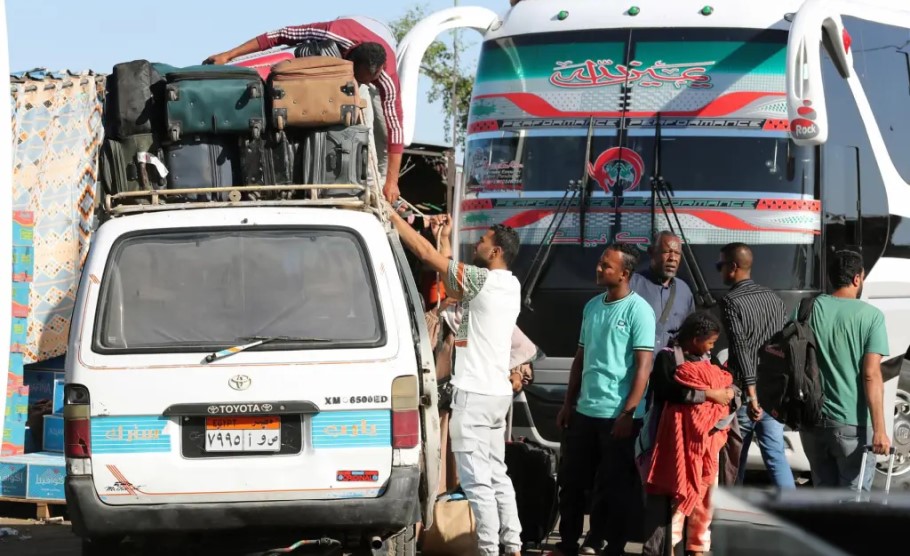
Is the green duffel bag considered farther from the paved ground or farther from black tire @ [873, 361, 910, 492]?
black tire @ [873, 361, 910, 492]

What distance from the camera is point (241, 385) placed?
7148 millimetres

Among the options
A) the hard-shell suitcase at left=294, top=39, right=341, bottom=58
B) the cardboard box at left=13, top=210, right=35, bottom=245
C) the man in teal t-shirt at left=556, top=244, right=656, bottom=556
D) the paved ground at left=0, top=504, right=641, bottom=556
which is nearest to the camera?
the man in teal t-shirt at left=556, top=244, right=656, bottom=556

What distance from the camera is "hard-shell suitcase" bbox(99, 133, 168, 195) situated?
8203 millimetres

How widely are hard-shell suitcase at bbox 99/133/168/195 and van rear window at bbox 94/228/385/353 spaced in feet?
2.89

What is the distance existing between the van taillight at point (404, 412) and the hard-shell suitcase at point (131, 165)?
1.95 m

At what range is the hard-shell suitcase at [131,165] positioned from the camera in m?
8.20

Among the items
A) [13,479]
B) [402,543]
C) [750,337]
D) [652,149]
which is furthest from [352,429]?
[13,479]

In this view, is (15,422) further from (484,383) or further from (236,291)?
(236,291)

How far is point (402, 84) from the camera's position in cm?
1064

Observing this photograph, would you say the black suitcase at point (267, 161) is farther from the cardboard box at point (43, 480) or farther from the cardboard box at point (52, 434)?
the cardboard box at point (52, 434)

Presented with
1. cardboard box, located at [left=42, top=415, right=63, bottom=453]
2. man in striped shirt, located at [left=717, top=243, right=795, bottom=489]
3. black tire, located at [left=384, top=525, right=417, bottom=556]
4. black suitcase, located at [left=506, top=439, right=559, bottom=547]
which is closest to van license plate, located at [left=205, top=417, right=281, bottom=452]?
black tire, located at [left=384, top=525, right=417, bottom=556]

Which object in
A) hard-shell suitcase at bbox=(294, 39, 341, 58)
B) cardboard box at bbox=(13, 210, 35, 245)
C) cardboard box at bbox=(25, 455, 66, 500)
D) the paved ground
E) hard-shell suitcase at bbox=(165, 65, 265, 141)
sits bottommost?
the paved ground

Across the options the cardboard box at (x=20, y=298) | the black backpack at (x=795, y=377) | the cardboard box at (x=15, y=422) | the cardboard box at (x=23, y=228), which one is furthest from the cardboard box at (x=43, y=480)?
the black backpack at (x=795, y=377)

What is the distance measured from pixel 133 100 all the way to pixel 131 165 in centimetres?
36
